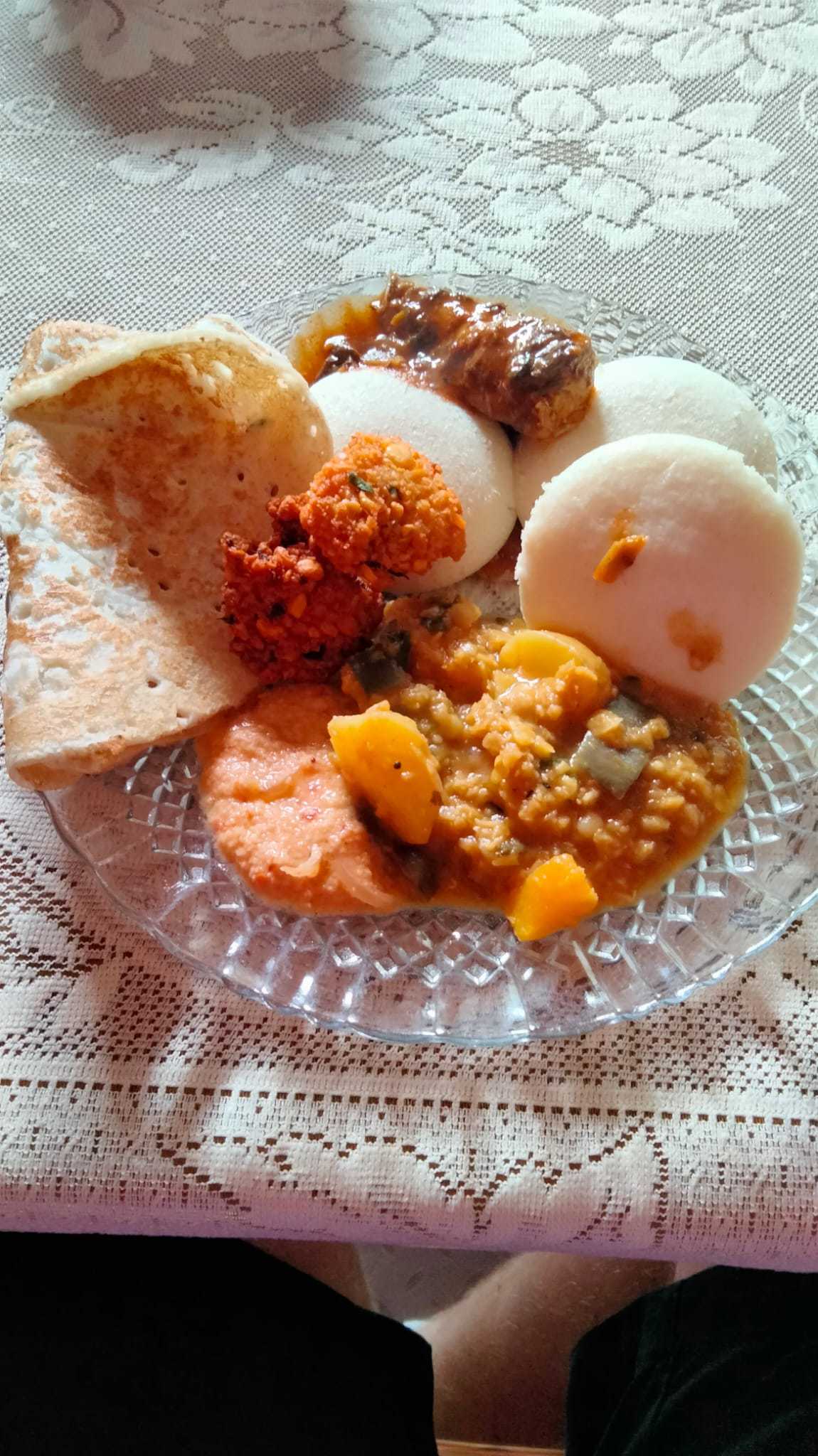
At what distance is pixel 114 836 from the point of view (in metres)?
1.08

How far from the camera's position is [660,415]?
1.24 meters

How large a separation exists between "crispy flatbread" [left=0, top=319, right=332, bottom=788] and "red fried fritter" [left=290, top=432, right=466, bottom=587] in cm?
10

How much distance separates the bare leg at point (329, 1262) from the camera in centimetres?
125

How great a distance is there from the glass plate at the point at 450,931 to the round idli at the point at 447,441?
0.42 meters

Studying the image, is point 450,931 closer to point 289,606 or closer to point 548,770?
point 548,770

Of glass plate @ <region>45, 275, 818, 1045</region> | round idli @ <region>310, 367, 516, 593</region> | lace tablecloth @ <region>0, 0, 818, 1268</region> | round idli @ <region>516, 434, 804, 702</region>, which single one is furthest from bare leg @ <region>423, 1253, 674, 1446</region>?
round idli @ <region>310, 367, 516, 593</region>

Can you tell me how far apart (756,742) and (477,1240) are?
2.03ft

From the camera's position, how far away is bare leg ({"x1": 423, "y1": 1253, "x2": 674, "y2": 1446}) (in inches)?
52.5

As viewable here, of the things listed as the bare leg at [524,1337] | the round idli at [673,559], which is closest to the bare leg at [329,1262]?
the bare leg at [524,1337]

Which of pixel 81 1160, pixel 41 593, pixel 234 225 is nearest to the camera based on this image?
pixel 81 1160

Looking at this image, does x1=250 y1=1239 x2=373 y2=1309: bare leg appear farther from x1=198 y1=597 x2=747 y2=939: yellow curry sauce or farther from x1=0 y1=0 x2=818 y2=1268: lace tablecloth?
x1=198 y1=597 x2=747 y2=939: yellow curry sauce

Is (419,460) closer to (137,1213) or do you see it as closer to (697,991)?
(697,991)

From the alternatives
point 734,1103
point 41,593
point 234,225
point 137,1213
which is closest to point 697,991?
point 734,1103

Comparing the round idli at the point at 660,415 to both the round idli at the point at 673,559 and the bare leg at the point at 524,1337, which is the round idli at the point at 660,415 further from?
the bare leg at the point at 524,1337
